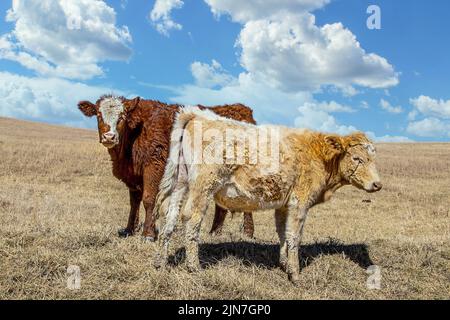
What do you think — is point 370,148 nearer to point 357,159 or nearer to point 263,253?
point 357,159

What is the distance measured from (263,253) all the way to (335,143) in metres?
2.34

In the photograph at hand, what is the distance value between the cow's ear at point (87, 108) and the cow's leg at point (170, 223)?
3520mm

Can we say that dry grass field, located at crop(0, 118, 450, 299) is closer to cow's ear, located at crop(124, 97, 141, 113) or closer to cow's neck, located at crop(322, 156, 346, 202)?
cow's neck, located at crop(322, 156, 346, 202)

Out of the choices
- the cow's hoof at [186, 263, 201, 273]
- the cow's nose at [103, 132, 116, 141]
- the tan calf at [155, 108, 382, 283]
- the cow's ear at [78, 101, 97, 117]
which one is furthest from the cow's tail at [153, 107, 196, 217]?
the cow's ear at [78, 101, 97, 117]

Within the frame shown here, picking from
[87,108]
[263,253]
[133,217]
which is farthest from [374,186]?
[87,108]

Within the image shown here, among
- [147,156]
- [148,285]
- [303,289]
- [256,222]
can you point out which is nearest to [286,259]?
[303,289]

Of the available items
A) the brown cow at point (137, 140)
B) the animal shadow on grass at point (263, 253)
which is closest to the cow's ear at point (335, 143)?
the animal shadow on grass at point (263, 253)

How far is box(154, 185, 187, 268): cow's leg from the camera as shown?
6.69 metres

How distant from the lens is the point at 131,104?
919 centimetres

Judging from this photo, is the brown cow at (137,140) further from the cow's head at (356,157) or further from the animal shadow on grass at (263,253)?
the cow's head at (356,157)

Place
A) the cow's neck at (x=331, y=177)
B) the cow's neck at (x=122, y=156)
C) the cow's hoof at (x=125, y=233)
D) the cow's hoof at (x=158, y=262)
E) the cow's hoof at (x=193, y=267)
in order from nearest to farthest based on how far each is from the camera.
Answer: the cow's hoof at (x=193, y=267) < the cow's hoof at (x=158, y=262) < the cow's neck at (x=331, y=177) < the cow's hoof at (x=125, y=233) < the cow's neck at (x=122, y=156)

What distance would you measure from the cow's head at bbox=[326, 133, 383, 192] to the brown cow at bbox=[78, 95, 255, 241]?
3351 millimetres

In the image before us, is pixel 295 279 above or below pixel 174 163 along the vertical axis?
below

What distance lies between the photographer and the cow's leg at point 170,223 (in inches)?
263
